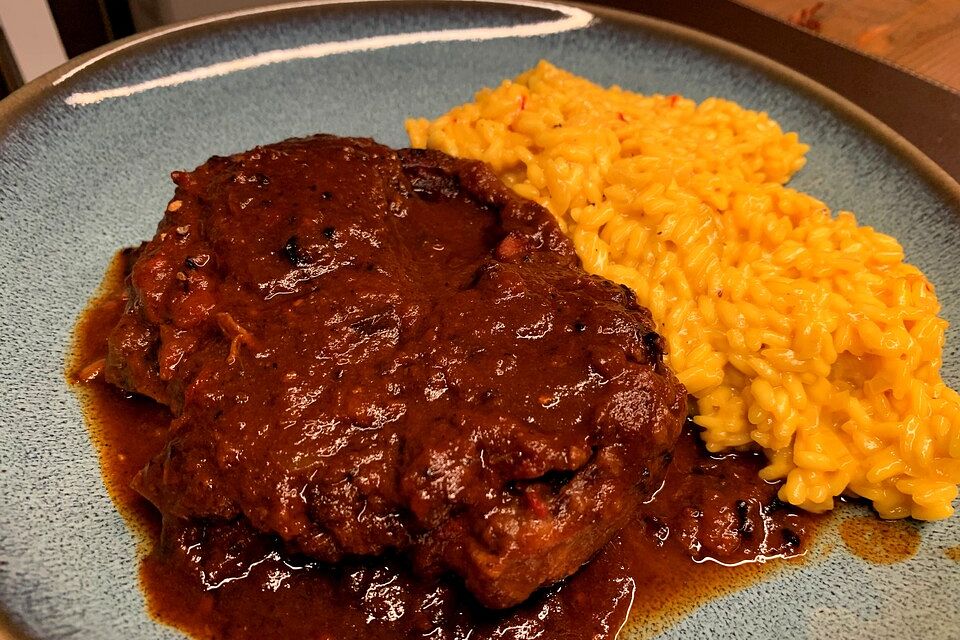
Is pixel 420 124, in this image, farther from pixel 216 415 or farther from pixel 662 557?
pixel 662 557

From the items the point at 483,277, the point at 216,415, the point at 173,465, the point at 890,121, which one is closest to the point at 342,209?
the point at 483,277

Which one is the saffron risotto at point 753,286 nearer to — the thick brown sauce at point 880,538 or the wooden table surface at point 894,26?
the thick brown sauce at point 880,538

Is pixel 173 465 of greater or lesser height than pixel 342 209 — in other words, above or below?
below

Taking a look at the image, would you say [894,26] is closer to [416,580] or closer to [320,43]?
[320,43]

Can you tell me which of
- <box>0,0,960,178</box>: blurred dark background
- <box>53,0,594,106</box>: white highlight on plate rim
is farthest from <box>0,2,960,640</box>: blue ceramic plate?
<box>0,0,960,178</box>: blurred dark background

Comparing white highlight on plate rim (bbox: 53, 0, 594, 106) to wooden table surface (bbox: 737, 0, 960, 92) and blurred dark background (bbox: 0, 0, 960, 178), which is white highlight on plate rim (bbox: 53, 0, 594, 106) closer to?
blurred dark background (bbox: 0, 0, 960, 178)

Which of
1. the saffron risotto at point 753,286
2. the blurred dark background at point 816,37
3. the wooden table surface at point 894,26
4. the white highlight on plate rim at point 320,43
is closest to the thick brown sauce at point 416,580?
the saffron risotto at point 753,286
